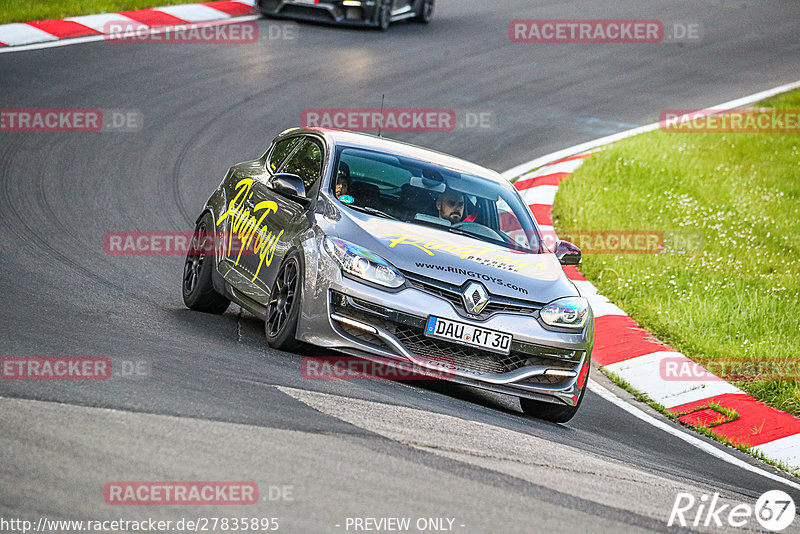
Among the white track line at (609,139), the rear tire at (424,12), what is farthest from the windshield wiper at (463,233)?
the rear tire at (424,12)

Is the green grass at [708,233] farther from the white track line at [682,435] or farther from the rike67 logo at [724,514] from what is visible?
the rike67 logo at [724,514]

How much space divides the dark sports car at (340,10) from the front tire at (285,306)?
13.6 metres

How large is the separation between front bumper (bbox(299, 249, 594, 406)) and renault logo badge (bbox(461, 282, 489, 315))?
0.08 metres

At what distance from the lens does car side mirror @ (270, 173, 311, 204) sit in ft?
26.4

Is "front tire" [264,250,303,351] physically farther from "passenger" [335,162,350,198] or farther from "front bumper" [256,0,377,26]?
"front bumper" [256,0,377,26]

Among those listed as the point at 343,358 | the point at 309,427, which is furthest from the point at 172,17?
the point at 309,427

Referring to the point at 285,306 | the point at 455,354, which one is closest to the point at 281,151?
the point at 285,306

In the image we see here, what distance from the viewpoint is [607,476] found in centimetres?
580
